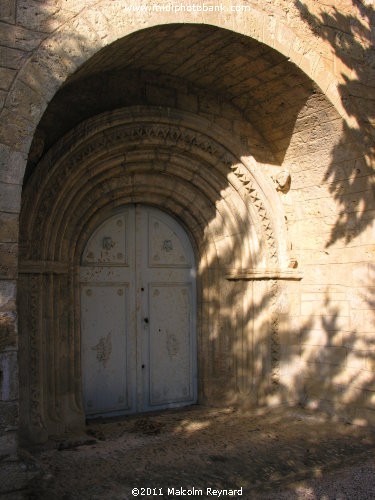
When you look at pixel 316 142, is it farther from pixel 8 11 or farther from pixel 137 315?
pixel 8 11

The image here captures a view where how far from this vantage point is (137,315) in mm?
5441

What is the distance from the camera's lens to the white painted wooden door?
5.19m

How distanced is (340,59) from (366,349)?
8.83 feet

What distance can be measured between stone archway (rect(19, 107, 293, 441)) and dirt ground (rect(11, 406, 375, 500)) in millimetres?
437

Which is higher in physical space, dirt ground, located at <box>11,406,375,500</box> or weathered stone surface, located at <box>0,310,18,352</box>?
weathered stone surface, located at <box>0,310,18,352</box>

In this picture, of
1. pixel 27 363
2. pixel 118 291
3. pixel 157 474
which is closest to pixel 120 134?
pixel 118 291

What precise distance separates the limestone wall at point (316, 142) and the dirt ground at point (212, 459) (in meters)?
0.62

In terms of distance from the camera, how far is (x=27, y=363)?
4359 millimetres

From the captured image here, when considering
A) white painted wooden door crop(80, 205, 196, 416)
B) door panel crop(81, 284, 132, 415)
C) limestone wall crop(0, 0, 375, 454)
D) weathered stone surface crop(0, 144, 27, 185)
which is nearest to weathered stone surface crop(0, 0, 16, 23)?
limestone wall crop(0, 0, 375, 454)

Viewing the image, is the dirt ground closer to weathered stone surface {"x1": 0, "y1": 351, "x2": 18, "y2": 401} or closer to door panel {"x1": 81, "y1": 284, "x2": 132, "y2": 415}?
door panel {"x1": 81, "y1": 284, "x2": 132, "y2": 415}

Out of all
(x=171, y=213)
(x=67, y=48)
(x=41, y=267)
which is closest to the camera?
(x=67, y=48)

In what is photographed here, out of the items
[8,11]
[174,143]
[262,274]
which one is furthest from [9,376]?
[262,274]

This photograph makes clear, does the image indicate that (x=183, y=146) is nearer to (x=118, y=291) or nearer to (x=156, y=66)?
(x=156, y=66)

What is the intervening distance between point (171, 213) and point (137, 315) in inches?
43.9
